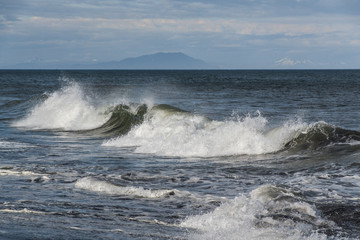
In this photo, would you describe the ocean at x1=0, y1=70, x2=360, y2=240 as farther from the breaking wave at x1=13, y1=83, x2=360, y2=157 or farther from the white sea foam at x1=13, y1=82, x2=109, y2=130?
the white sea foam at x1=13, y1=82, x2=109, y2=130

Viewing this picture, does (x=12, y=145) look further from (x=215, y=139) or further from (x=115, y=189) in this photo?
(x=115, y=189)

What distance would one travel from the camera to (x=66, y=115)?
28.6 metres

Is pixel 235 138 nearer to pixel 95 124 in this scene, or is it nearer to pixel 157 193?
pixel 157 193

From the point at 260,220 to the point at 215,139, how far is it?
31.2 feet

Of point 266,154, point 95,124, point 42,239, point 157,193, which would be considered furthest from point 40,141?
point 42,239

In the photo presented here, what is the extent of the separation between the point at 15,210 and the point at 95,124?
18.4 meters

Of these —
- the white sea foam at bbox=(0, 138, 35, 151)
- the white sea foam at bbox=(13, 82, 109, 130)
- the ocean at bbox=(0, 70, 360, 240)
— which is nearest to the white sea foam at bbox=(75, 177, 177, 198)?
the ocean at bbox=(0, 70, 360, 240)

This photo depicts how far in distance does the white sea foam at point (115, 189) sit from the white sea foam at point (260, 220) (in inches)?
66.3

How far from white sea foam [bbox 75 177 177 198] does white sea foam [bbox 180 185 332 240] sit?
1685mm

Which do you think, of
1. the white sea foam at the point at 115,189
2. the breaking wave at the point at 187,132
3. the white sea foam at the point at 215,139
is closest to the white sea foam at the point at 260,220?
the white sea foam at the point at 115,189

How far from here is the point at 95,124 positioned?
26859 millimetres

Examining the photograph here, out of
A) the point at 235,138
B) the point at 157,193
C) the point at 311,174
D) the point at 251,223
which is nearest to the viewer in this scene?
the point at 251,223

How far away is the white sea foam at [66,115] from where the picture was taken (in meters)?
27.1

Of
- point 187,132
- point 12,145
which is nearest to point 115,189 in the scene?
point 12,145
